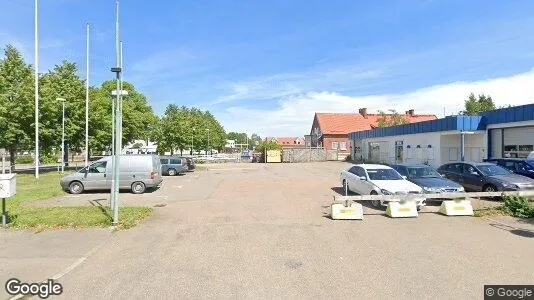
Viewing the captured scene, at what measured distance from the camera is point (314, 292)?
5473 millimetres

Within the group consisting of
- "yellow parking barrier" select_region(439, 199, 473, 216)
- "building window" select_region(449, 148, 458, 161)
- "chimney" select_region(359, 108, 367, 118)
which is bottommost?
"yellow parking barrier" select_region(439, 199, 473, 216)

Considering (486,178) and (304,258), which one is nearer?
(304,258)

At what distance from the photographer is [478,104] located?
59.2 meters

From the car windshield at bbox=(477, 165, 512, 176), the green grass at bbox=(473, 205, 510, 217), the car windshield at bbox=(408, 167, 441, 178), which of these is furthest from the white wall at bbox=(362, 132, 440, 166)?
the green grass at bbox=(473, 205, 510, 217)

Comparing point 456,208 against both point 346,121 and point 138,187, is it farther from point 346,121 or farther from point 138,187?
point 346,121

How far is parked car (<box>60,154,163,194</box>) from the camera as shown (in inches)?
694

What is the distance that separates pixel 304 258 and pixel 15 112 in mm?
32151

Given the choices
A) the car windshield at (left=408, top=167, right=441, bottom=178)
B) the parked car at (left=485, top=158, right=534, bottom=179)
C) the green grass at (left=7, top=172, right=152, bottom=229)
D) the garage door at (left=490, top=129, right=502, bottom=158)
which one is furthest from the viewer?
the garage door at (left=490, top=129, right=502, bottom=158)

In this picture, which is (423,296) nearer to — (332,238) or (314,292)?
(314,292)

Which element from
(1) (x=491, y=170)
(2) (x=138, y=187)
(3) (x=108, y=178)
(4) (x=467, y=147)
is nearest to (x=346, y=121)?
(4) (x=467, y=147)

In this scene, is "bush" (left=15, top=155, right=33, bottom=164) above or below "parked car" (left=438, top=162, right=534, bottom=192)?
below

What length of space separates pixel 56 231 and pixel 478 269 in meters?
9.77

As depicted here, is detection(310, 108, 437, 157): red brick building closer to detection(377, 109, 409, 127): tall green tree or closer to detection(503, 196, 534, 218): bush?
detection(377, 109, 409, 127): tall green tree

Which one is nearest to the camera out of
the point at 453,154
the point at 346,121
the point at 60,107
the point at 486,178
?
the point at 486,178
